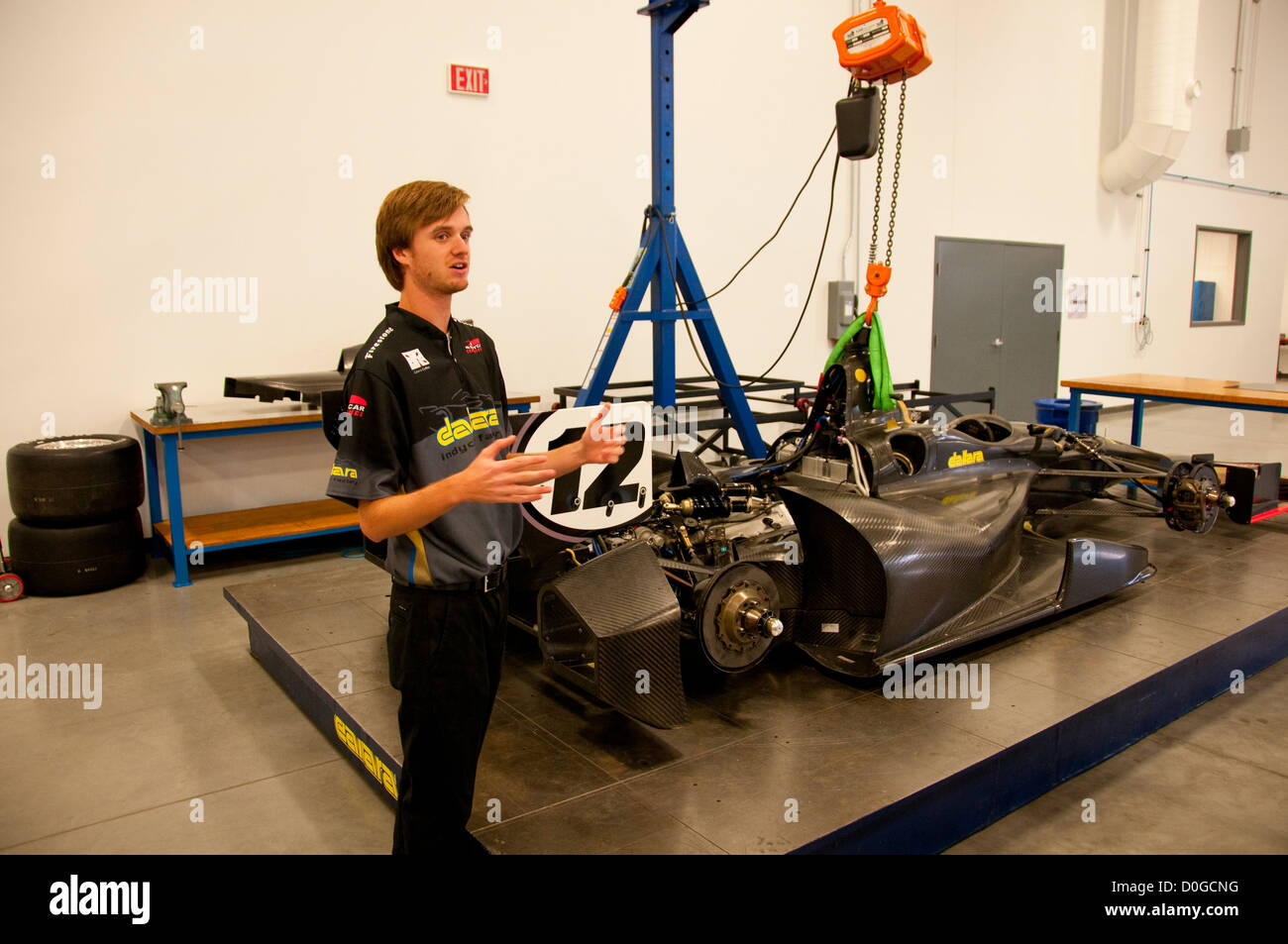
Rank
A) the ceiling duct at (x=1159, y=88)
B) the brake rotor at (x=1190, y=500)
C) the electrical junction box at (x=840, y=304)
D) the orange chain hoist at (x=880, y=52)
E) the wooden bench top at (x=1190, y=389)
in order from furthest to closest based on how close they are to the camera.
A: the ceiling duct at (x=1159, y=88)
the electrical junction box at (x=840, y=304)
the wooden bench top at (x=1190, y=389)
the brake rotor at (x=1190, y=500)
the orange chain hoist at (x=880, y=52)

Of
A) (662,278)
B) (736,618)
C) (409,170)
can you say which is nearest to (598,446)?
(736,618)

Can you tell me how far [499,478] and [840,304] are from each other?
6.81m

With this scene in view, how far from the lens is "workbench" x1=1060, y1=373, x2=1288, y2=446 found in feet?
17.5

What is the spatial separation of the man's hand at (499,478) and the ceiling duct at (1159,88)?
1021 cm

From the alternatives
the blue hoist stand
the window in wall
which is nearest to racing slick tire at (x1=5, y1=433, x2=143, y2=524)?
the blue hoist stand

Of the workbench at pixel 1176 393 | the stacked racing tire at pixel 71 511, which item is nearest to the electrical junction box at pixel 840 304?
the workbench at pixel 1176 393

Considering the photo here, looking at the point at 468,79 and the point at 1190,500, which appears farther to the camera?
the point at 468,79

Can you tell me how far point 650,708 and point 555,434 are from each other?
48.0 inches

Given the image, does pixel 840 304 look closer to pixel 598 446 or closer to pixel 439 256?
pixel 598 446

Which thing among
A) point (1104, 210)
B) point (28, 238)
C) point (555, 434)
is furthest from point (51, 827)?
point (1104, 210)

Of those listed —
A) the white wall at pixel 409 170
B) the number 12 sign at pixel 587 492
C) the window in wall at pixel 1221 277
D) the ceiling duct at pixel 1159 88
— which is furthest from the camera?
the window in wall at pixel 1221 277

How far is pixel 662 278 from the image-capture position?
16.3ft

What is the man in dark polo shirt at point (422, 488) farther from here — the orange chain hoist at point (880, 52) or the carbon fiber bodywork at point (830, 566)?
the orange chain hoist at point (880, 52)

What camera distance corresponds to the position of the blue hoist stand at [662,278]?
4742 millimetres
